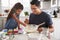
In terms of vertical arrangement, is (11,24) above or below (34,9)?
below

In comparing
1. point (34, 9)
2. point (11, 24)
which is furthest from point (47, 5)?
point (11, 24)

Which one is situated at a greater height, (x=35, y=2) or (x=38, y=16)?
(x=35, y=2)

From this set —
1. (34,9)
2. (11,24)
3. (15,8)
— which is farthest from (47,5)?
(11,24)

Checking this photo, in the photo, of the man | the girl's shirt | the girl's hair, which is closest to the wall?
the man

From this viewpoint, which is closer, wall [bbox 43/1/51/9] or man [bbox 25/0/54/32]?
man [bbox 25/0/54/32]

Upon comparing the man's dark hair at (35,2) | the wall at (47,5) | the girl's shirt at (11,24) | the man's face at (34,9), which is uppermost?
the man's dark hair at (35,2)

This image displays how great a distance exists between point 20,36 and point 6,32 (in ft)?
0.57

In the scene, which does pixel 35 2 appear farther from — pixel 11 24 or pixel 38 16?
pixel 11 24

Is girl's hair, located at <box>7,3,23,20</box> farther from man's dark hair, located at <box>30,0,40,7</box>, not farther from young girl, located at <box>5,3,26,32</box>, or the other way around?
man's dark hair, located at <box>30,0,40,7</box>

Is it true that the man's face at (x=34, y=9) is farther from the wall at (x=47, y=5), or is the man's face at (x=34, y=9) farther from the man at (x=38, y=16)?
the wall at (x=47, y=5)

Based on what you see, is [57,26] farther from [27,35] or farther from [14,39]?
[14,39]

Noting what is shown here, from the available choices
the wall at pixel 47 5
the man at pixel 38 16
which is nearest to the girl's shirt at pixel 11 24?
the man at pixel 38 16

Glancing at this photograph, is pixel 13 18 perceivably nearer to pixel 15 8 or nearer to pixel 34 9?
pixel 15 8

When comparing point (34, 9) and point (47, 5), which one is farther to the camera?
point (47, 5)
